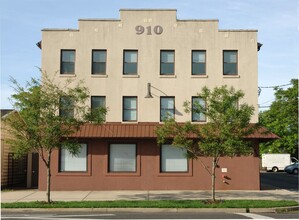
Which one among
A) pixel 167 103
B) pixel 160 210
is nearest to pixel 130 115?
pixel 167 103

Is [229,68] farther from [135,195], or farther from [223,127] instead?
[135,195]

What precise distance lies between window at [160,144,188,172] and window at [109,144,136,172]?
72.1 inches

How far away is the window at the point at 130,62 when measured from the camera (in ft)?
89.5

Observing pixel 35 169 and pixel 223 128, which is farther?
pixel 35 169

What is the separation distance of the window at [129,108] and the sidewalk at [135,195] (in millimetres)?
4550

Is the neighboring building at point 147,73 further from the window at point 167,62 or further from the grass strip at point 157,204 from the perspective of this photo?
the grass strip at point 157,204

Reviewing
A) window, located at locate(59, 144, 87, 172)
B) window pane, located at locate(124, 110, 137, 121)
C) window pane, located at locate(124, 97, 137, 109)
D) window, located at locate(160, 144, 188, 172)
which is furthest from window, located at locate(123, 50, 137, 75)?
window, located at locate(59, 144, 87, 172)

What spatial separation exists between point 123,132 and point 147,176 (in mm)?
3065

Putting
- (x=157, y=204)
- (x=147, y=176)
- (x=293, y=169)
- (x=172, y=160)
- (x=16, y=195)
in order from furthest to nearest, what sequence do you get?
(x=293, y=169) → (x=172, y=160) → (x=147, y=176) → (x=16, y=195) → (x=157, y=204)

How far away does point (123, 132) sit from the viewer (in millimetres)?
25875

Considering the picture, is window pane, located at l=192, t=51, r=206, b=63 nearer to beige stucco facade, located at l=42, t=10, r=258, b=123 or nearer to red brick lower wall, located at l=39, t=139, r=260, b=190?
beige stucco facade, located at l=42, t=10, r=258, b=123

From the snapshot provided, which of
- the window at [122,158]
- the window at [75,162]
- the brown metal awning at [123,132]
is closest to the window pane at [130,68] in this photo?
the brown metal awning at [123,132]

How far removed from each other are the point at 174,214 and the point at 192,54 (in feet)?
42.6

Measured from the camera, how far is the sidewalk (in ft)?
71.6
